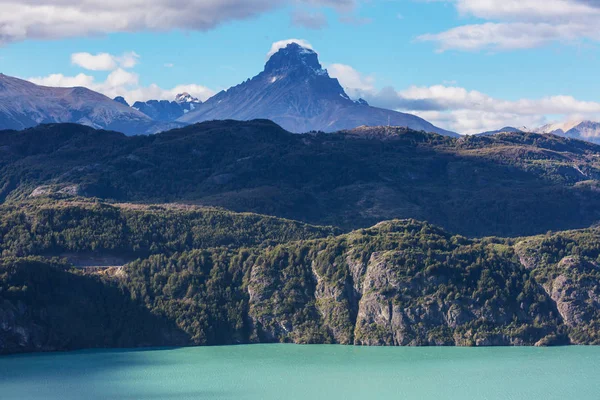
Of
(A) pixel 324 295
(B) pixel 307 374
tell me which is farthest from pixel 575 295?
(B) pixel 307 374

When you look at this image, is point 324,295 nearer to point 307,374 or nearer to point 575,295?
point 307,374

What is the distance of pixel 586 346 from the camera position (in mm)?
148375

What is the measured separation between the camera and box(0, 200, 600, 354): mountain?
14912cm

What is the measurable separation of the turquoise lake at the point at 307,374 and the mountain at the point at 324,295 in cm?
417

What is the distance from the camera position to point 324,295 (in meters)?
158

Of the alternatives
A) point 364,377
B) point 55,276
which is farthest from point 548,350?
point 55,276

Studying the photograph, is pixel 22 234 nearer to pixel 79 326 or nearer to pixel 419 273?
pixel 79 326

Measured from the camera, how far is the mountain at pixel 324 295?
14912cm

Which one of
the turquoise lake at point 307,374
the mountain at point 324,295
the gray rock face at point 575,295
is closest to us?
the turquoise lake at point 307,374

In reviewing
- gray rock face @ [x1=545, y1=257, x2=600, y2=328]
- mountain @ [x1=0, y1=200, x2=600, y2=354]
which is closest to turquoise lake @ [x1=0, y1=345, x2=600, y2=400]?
mountain @ [x1=0, y1=200, x2=600, y2=354]

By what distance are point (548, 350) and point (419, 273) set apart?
19060 millimetres

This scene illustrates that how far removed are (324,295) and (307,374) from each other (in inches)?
1124

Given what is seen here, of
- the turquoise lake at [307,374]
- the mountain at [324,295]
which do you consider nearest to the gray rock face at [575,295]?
the mountain at [324,295]

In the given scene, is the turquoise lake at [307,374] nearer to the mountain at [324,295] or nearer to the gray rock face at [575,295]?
the mountain at [324,295]
